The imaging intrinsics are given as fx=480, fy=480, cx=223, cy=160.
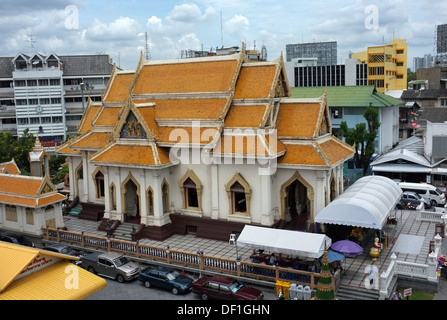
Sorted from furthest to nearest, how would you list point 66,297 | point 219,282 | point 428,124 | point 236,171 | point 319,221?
point 428,124, point 236,171, point 319,221, point 219,282, point 66,297

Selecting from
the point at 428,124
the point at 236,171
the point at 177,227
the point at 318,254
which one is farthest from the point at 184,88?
the point at 428,124

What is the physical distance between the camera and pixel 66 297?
16.3m

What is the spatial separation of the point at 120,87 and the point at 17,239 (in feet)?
41.8

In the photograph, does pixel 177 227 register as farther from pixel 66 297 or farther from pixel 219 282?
pixel 66 297

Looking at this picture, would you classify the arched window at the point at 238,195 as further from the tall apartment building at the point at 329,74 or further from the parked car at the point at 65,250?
the tall apartment building at the point at 329,74

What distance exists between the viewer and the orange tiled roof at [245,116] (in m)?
28.4

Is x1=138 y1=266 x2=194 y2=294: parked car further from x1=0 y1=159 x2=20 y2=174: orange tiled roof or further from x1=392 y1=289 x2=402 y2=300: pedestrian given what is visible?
x1=0 y1=159 x2=20 y2=174: orange tiled roof

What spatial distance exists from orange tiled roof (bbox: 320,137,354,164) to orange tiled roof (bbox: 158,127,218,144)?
6731mm

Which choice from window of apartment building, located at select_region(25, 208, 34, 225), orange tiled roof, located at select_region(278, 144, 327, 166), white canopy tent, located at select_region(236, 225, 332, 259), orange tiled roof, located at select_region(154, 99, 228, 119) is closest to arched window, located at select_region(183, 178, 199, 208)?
orange tiled roof, located at select_region(154, 99, 228, 119)

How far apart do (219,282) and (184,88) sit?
14142mm

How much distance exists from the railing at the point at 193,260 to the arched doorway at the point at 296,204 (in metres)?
5.34

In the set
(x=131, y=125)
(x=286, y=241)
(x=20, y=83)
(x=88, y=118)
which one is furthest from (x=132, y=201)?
(x=20, y=83)

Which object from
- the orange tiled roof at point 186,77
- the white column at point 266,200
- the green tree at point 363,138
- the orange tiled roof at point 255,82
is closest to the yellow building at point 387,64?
the green tree at point 363,138

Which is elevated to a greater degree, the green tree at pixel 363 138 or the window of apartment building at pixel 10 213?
the green tree at pixel 363 138
